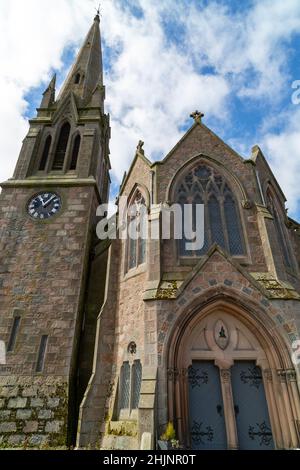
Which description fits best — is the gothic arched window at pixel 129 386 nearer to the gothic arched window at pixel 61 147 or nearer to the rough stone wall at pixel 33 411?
the rough stone wall at pixel 33 411

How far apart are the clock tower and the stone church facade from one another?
0.05m

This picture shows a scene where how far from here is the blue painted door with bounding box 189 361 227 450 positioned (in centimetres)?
780

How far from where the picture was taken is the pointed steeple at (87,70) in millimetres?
21453

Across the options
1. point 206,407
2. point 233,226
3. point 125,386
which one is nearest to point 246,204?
point 233,226

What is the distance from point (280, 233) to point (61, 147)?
12.9m

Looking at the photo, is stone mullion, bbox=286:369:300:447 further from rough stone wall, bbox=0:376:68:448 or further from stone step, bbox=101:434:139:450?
rough stone wall, bbox=0:376:68:448

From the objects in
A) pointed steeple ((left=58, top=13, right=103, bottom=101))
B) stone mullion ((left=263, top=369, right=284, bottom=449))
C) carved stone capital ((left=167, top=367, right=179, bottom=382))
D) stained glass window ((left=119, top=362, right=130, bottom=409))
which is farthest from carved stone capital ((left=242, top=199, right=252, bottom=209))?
pointed steeple ((left=58, top=13, right=103, bottom=101))

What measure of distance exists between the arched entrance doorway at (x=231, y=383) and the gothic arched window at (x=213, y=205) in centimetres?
245

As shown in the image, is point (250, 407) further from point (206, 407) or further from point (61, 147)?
point (61, 147)

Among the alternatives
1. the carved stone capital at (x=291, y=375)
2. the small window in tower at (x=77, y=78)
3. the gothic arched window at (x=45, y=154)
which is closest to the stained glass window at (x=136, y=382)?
the carved stone capital at (x=291, y=375)

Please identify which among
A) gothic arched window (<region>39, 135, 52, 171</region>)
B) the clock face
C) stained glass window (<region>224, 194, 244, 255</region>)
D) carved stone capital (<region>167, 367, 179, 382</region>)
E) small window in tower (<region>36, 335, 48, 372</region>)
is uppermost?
gothic arched window (<region>39, 135, 52, 171</region>)
